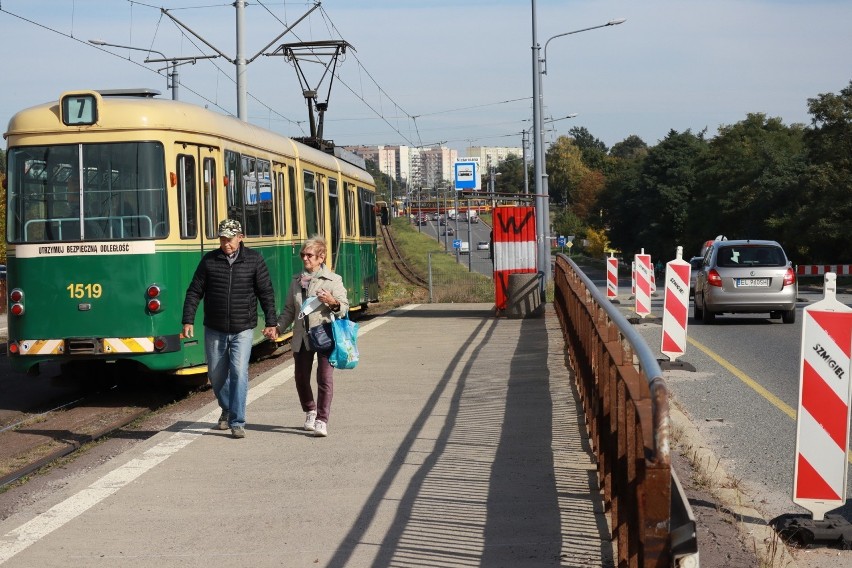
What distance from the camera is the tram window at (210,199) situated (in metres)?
14.1

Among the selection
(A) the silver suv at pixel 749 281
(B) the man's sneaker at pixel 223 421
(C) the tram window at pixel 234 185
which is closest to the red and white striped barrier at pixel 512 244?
(A) the silver suv at pixel 749 281

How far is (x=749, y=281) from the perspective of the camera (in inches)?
912

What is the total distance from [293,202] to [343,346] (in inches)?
350

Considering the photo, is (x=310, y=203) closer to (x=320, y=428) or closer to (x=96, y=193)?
(x=96, y=193)

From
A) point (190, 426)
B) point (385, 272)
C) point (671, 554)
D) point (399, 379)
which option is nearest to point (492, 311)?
point (399, 379)

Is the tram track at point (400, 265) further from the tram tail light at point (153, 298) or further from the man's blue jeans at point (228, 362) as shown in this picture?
the man's blue jeans at point (228, 362)

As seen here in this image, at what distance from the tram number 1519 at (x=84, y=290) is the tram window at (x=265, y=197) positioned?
3.69m

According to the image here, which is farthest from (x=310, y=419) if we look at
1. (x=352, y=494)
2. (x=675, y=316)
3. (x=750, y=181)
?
(x=750, y=181)

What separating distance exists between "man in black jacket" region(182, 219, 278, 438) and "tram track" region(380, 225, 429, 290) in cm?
2619

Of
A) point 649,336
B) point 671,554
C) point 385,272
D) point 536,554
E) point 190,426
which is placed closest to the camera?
point 671,554

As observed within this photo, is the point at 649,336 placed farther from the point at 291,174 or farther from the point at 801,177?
the point at 801,177

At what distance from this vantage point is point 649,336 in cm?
2111

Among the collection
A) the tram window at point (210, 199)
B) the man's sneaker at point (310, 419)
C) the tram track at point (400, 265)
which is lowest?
the tram track at point (400, 265)

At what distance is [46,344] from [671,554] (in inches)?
384
